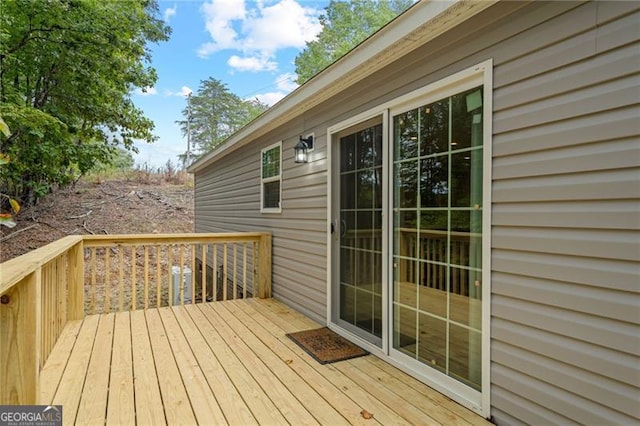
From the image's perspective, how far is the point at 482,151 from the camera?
82.8 inches

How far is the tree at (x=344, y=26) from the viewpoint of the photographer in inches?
578

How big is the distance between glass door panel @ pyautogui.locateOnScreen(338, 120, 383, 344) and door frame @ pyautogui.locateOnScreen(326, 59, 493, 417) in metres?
0.10

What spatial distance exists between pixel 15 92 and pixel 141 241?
19.1 feet

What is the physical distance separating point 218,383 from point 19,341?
1.24 metres

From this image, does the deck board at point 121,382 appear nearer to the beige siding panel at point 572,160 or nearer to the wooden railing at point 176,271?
the wooden railing at point 176,271

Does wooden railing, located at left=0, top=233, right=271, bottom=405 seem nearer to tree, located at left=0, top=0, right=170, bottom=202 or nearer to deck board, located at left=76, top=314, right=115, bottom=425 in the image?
deck board, located at left=76, top=314, right=115, bottom=425

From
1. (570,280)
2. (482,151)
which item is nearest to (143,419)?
(570,280)

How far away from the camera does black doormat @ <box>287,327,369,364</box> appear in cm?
294

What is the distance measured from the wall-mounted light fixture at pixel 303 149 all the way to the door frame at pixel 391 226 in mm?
445

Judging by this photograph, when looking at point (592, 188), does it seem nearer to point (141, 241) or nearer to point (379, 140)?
point (379, 140)

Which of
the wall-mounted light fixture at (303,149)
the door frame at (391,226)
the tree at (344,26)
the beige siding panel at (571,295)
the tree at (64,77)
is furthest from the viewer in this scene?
the tree at (344,26)

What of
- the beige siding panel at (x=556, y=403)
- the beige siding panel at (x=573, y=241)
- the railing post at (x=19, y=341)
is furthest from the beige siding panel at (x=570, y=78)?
the railing post at (x=19, y=341)

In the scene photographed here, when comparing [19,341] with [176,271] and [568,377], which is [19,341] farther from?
[176,271]

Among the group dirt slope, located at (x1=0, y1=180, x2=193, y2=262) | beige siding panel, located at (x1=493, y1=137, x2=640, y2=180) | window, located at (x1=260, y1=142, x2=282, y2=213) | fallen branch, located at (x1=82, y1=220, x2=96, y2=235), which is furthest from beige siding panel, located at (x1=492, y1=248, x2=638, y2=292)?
fallen branch, located at (x1=82, y1=220, x2=96, y2=235)
